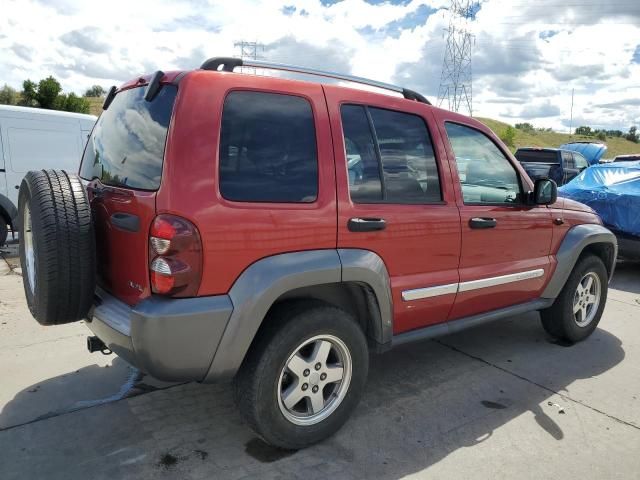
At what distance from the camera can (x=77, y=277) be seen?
253cm

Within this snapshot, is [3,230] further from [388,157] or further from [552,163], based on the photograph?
[552,163]

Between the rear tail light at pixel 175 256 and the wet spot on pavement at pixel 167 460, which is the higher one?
the rear tail light at pixel 175 256

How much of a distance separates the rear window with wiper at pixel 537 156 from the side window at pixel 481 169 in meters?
12.0

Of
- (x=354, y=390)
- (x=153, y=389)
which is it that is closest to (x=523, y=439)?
(x=354, y=390)

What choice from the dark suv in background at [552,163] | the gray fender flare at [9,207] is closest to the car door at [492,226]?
the gray fender flare at [9,207]

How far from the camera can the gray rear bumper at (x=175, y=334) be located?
2242 millimetres

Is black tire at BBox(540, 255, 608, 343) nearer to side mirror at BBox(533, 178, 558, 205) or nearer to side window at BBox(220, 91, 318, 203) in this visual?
side mirror at BBox(533, 178, 558, 205)

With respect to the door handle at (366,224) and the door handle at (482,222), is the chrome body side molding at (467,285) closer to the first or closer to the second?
the door handle at (482,222)

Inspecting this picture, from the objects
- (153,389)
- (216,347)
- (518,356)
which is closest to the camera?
(216,347)

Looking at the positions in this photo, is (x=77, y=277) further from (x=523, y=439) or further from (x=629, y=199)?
(x=629, y=199)

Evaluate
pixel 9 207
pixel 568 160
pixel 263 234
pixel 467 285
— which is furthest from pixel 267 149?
pixel 568 160

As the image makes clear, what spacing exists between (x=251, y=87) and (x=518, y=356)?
309 cm

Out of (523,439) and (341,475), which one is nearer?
(341,475)

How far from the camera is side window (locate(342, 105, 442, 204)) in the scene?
286 centimetres
